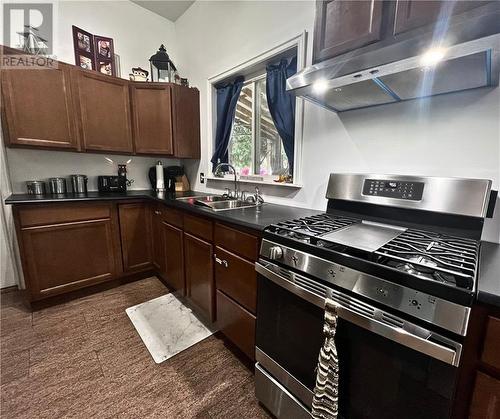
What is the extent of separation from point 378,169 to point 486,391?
41.1 inches

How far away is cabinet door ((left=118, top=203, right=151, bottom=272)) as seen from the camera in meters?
2.38

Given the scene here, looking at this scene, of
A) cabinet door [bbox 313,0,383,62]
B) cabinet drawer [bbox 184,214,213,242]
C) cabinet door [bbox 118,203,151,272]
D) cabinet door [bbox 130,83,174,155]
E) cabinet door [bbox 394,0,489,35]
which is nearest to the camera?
cabinet door [bbox 394,0,489,35]

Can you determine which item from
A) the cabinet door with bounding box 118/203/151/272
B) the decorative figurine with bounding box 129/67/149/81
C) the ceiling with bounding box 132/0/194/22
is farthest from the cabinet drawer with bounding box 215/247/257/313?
the ceiling with bounding box 132/0/194/22

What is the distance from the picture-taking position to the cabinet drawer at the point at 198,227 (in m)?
1.58

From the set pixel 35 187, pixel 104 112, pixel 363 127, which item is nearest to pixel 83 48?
pixel 104 112

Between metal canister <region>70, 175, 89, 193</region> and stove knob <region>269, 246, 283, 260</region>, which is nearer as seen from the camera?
stove knob <region>269, 246, 283, 260</region>

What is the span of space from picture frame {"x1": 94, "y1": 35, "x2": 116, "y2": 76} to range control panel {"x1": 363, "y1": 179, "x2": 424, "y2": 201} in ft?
9.01

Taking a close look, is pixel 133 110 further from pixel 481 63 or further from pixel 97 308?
pixel 481 63

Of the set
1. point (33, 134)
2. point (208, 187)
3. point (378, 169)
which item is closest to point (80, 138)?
point (33, 134)

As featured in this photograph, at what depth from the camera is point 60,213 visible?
2006mm

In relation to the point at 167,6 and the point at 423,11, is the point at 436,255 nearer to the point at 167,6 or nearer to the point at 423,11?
the point at 423,11

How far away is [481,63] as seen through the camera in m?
0.84

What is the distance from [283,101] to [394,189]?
1.12m

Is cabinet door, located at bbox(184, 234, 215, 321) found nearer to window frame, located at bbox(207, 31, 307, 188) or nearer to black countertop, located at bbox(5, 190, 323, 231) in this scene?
black countertop, located at bbox(5, 190, 323, 231)
